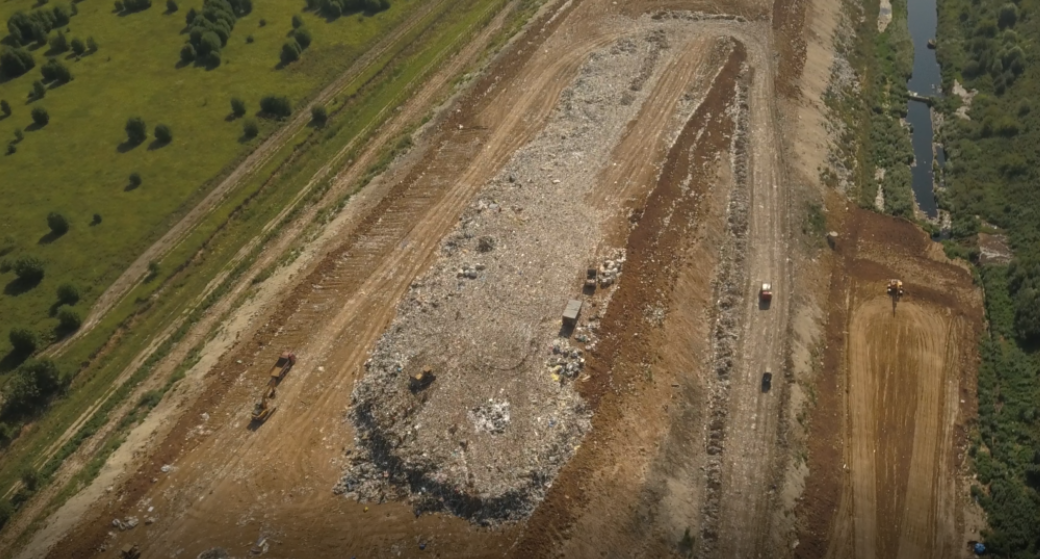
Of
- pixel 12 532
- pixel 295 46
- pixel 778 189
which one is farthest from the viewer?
pixel 295 46

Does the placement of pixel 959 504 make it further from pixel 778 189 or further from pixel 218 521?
pixel 218 521

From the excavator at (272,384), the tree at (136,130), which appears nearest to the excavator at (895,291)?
the excavator at (272,384)

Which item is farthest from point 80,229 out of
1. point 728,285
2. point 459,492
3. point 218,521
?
point 728,285

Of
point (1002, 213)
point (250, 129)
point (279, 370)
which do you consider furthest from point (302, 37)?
point (1002, 213)

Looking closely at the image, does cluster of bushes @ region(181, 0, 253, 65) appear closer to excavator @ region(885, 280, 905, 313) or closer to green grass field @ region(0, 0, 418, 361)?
green grass field @ region(0, 0, 418, 361)

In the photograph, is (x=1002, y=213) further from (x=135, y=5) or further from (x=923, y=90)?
(x=135, y=5)

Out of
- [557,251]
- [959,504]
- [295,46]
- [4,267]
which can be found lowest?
[959,504]
